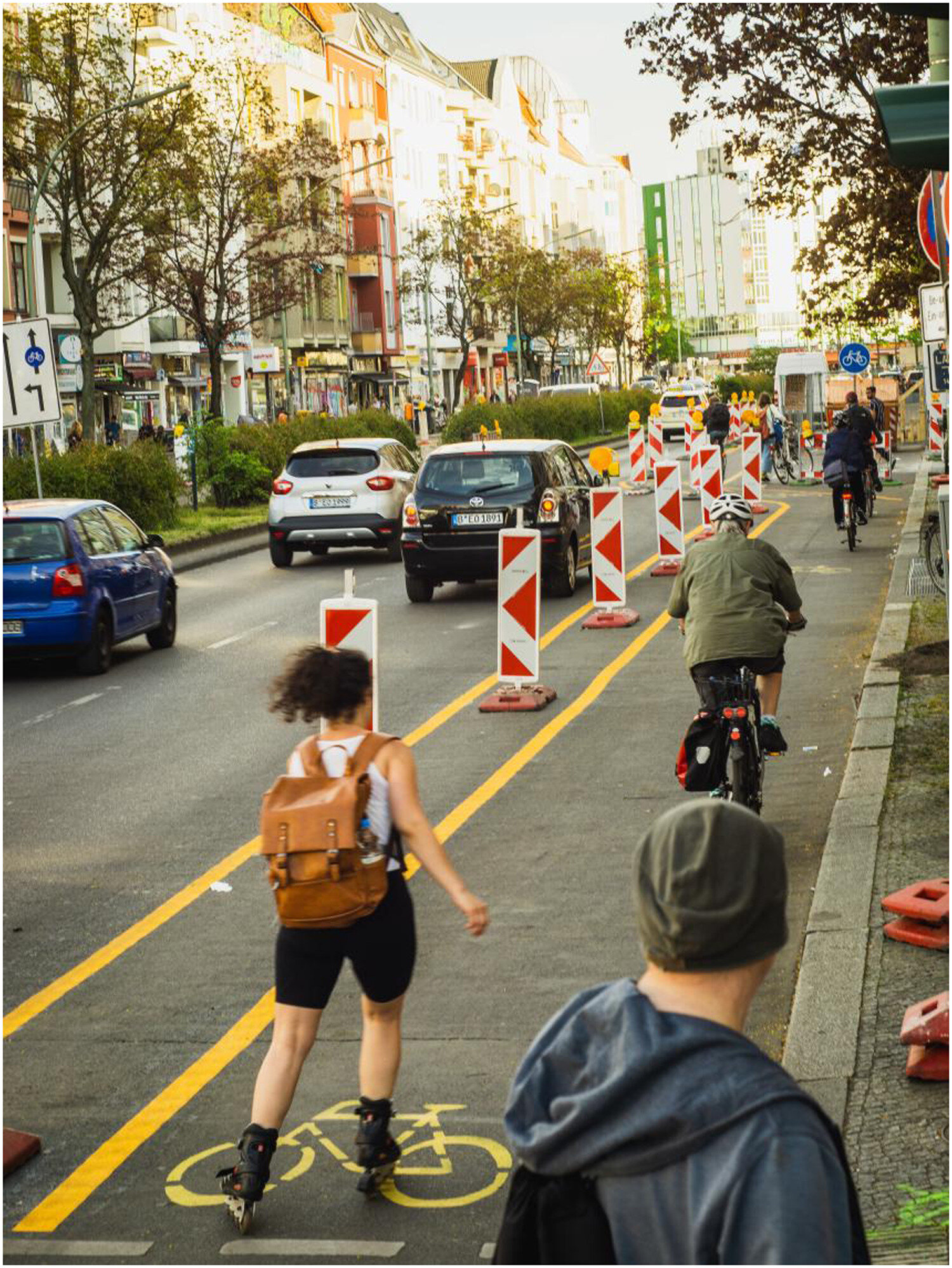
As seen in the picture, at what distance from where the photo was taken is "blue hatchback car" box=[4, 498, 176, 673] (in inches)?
712

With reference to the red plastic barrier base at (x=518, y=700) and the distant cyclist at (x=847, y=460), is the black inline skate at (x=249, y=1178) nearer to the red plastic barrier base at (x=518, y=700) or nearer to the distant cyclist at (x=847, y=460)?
the red plastic barrier base at (x=518, y=700)

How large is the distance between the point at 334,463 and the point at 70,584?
11.1m

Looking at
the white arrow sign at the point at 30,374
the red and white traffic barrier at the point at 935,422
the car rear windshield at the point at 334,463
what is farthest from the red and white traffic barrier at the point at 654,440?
the white arrow sign at the point at 30,374

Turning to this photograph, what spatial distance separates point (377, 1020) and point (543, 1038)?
3.37 metres

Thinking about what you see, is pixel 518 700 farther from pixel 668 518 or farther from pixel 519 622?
pixel 668 518

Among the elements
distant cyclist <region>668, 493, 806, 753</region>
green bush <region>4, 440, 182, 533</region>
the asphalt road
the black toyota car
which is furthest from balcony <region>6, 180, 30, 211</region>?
distant cyclist <region>668, 493, 806, 753</region>

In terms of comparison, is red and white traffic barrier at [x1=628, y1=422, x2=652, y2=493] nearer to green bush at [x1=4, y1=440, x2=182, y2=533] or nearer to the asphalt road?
green bush at [x1=4, y1=440, x2=182, y2=533]

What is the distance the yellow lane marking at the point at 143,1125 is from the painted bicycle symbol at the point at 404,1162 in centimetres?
24

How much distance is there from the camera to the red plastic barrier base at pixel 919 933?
7.82m

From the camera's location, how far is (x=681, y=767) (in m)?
10.1

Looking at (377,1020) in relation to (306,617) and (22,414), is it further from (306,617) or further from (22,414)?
(22,414)

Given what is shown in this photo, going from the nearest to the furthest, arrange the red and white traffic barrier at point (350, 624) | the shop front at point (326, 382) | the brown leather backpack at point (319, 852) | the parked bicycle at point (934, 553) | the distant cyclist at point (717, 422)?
the brown leather backpack at point (319, 852), the red and white traffic barrier at point (350, 624), the parked bicycle at point (934, 553), the distant cyclist at point (717, 422), the shop front at point (326, 382)

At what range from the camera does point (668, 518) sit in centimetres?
2353

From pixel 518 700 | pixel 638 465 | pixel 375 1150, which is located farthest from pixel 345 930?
pixel 638 465
